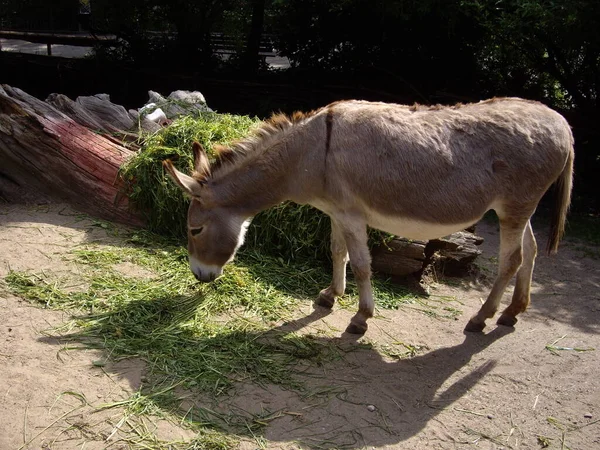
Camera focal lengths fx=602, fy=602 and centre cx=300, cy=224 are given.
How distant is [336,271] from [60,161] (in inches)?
128

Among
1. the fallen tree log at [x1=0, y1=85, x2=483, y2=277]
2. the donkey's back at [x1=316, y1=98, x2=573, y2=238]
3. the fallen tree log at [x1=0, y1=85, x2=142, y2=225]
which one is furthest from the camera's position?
the fallen tree log at [x1=0, y1=85, x2=142, y2=225]

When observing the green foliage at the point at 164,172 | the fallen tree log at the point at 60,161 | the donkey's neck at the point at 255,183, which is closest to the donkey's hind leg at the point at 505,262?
the donkey's neck at the point at 255,183

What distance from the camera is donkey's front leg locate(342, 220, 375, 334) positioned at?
445cm

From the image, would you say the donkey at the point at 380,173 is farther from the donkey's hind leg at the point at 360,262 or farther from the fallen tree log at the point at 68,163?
the fallen tree log at the point at 68,163

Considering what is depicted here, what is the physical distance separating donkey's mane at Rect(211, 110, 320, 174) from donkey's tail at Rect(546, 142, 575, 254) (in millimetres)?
2159

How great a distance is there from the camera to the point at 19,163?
6441 mm

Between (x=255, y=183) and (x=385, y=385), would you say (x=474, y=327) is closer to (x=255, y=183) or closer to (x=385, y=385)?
(x=385, y=385)

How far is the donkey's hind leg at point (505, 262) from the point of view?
4.70m

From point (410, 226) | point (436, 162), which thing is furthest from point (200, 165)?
point (436, 162)

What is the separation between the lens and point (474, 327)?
4949 millimetres

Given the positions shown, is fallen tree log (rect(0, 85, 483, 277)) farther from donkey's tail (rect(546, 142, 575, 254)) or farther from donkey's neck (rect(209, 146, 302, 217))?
donkey's neck (rect(209, 146, 302, 217))

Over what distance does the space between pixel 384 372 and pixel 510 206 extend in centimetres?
159

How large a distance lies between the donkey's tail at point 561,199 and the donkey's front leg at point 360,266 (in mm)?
1785

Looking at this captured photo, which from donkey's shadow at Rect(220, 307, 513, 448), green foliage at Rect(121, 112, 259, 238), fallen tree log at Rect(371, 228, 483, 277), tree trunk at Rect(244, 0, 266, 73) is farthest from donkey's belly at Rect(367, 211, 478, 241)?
tree trunk at Rect(244, 0, 266, 73)
